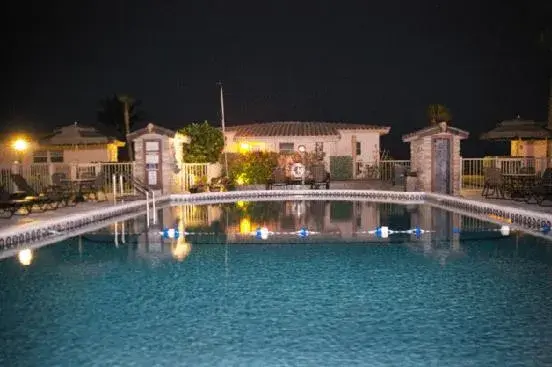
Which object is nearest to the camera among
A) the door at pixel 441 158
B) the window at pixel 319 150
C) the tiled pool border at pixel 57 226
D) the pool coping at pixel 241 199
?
the tiled pool border at pixel 57 226

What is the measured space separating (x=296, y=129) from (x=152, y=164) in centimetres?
1499

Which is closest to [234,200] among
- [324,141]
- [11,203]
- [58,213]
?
[58,213]

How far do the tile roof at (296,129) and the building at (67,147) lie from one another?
8130 millimetres

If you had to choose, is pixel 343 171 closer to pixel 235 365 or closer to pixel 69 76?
pixel 69 76

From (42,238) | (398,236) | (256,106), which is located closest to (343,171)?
(256,106)

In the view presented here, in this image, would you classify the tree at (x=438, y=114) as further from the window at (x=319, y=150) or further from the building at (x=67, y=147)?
the building at (x=67, y=147)

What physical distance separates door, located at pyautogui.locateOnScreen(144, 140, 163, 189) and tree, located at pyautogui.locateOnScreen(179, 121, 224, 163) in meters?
3.87

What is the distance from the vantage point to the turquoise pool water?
15.0 ft

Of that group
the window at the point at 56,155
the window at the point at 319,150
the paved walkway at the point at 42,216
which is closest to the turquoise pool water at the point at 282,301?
the paved walkway at the point at 42,216

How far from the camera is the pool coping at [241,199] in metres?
10.4

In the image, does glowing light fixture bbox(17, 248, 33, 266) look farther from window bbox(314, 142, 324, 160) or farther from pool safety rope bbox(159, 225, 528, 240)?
window bbox(314, 142, 324, 160)

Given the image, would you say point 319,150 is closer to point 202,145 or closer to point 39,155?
point 202,145

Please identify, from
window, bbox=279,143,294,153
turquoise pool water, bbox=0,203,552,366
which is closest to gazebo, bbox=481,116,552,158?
window, bbox=279,143,294,153

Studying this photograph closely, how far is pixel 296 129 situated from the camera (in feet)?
109
